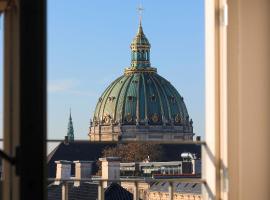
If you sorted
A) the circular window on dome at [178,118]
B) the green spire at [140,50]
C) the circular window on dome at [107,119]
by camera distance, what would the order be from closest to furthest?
the circular window on dome at [107,119], the circular window on dome at [178,118], the green spire at [140,50]

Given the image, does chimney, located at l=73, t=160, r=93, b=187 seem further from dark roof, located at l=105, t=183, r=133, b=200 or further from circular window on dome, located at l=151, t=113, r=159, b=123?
circular window on dome, located at l=151, t=113, r=159, b=123

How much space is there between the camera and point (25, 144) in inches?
28.7

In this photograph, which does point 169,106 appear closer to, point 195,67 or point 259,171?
point 195,67

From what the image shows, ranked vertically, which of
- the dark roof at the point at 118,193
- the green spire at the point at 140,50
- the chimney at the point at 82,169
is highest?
the green spire at the point at 140,50

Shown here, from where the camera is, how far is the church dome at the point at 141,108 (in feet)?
129

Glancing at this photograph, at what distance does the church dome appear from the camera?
129ft

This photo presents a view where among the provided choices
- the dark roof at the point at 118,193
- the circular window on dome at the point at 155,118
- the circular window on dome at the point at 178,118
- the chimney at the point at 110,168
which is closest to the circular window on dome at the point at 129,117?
the circular window on dome at the point at 155,118

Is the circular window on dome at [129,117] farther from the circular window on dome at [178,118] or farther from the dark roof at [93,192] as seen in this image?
the dark roof at [93,192]

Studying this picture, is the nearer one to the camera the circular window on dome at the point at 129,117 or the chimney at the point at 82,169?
the chimney at the point at 82,169

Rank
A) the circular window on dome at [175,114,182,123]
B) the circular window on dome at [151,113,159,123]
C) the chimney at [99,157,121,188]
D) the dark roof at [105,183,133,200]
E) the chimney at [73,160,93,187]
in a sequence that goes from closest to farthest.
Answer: the chimney at [99,157,121,188]
the dark roof at [105,183,133,200]
the chimney at [73,160,93,187]
the circular window on dome at [151,113,159,123]
the circular window on dome at [175,114,182,123]

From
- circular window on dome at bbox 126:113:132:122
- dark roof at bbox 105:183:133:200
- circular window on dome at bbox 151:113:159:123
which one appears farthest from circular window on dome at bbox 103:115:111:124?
dark roof at bbox 105:183:133:200

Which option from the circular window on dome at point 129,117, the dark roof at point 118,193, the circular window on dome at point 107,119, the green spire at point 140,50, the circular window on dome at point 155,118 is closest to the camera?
the dark roof at point 118,193

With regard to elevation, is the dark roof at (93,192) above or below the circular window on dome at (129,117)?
below

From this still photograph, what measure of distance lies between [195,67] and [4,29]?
1455 inches
